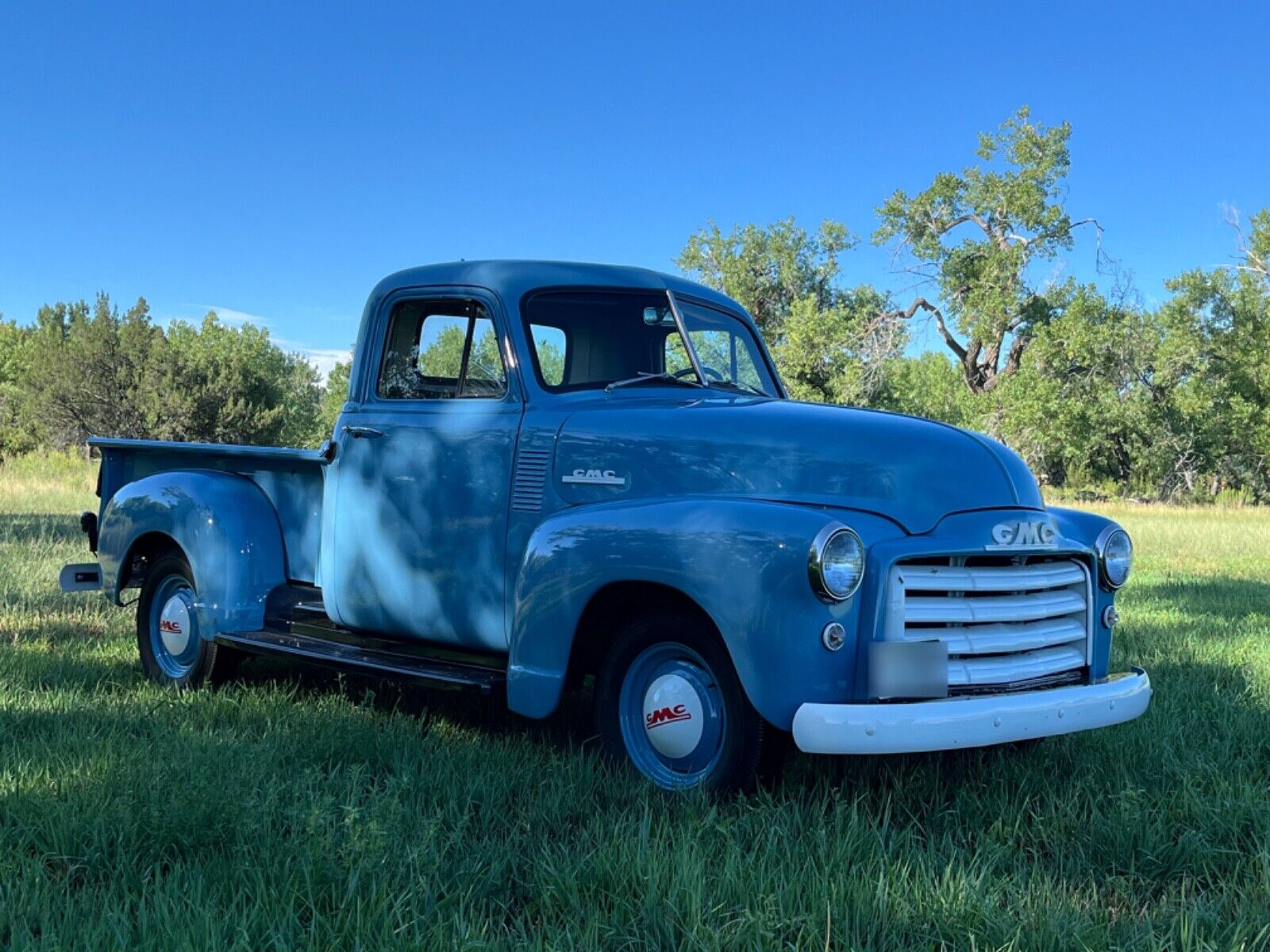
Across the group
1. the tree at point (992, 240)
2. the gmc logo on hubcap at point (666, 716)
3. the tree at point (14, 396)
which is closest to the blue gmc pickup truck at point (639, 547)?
the gmc logo on hubcap at point (666, 716)

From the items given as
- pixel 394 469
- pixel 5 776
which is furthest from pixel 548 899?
pixel 394 469

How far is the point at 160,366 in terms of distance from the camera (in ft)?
153

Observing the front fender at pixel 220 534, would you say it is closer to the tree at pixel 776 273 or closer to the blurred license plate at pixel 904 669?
the blurred license plate at pixel 904 669

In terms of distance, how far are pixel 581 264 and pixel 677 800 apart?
2384 mm

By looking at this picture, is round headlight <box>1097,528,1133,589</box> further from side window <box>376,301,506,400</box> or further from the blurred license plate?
side window <box>376,301,506,400</box>

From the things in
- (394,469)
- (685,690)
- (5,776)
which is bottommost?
(5,776)

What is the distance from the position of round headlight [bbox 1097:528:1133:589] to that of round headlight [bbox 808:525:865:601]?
1.42m

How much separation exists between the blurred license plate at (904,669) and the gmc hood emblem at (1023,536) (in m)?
0.43

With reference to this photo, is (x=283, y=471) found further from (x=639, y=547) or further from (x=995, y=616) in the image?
(x=995, y=616)

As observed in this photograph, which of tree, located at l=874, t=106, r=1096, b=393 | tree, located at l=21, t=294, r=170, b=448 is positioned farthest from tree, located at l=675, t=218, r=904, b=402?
tree, located at l=21, t=294, r=170, b=448

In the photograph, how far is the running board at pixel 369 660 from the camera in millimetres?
3955

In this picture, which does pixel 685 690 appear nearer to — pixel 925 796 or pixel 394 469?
pixel 925 796

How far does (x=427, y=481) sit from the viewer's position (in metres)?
4.52

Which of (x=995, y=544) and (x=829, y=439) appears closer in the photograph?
(x=995, y=544)
